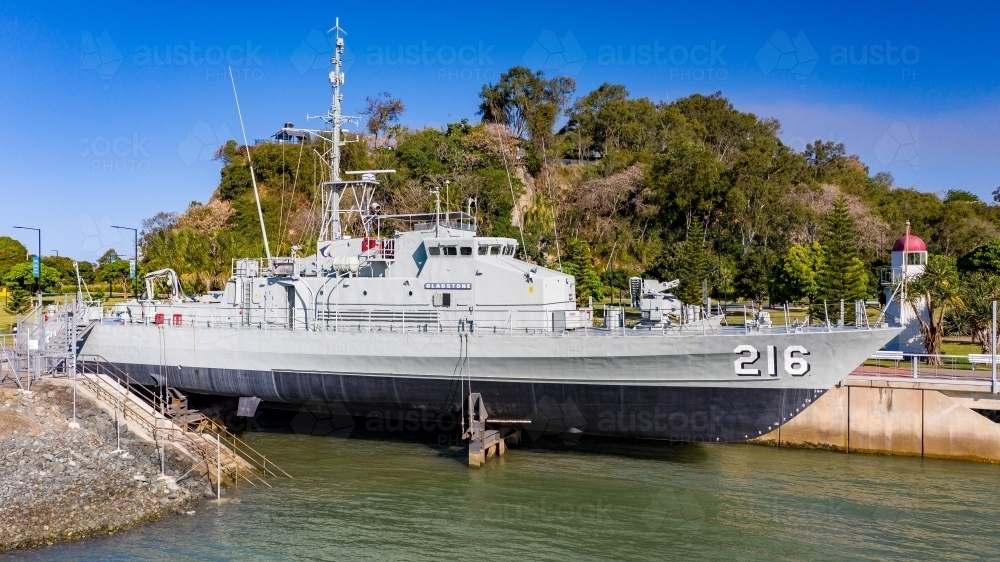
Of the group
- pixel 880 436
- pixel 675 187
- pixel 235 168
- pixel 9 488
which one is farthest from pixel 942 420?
pixel 235 168

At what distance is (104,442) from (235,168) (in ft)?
140

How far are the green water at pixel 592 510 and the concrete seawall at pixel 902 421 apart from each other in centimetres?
62

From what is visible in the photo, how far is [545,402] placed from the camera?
1986 cm

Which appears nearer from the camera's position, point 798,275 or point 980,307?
point 980,307

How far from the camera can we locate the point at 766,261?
120 ft

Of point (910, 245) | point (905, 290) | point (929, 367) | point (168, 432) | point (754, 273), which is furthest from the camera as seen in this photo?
point (754, 273)

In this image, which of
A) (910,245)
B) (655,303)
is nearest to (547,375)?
(655,303)

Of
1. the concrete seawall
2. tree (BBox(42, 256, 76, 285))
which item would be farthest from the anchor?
tree (BBox(42, 256, 76, 285))

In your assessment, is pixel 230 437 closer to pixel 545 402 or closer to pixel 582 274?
pixel 545 402

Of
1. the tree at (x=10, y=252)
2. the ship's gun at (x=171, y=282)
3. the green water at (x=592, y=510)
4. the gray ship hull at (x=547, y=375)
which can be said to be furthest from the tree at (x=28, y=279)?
the green water at (x=592, y=510)

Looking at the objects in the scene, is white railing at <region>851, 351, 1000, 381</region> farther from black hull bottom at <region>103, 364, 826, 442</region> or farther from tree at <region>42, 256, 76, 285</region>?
tree at <region>42, 256, 76, 285</region>

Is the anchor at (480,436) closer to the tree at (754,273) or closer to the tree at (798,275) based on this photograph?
the tree at (798,275)

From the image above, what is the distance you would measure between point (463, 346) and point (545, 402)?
8.63 ft

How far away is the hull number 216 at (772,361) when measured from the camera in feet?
59.8
